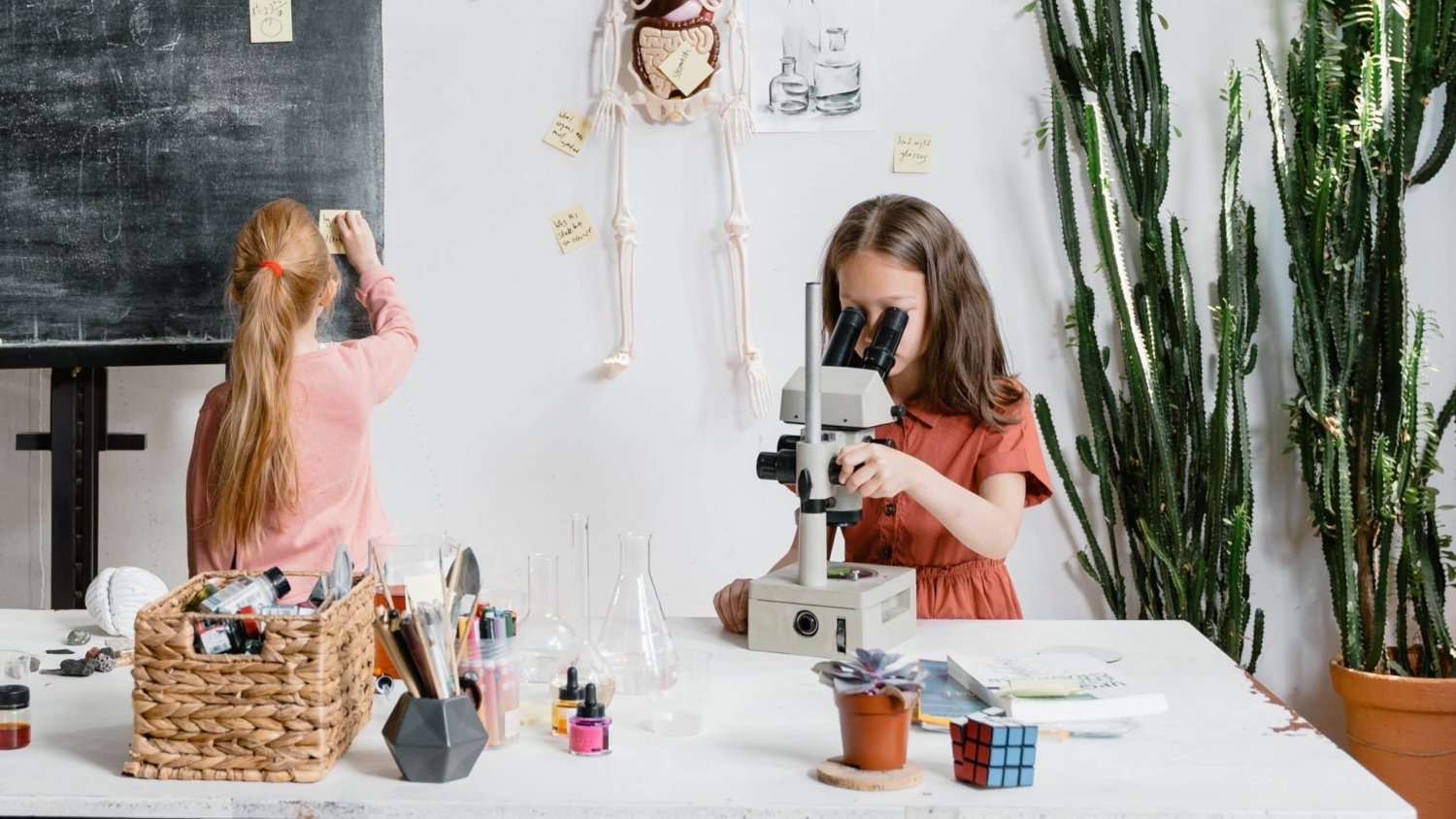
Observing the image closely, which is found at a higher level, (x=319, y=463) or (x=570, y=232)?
(x=570, y=232)

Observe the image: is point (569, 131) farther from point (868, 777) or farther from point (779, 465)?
point (868, 777)

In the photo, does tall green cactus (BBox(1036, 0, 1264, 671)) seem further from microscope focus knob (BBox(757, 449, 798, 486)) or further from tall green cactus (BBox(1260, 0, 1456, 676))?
microscope focus knob (BBox(757, 449, 798, 486))

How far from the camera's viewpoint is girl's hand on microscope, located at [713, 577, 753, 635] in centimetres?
174

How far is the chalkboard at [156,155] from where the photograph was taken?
268cm

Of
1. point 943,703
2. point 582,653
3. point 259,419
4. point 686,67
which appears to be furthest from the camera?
point 686,67

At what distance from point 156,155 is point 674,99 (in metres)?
1.17

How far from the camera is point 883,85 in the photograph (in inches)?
114

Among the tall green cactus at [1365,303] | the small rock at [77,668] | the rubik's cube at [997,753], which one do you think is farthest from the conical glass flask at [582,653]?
the tall green cactus at [1365,303]

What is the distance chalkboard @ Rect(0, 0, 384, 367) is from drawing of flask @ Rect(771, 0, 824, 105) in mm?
959

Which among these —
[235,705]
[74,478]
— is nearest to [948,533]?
[235,705]

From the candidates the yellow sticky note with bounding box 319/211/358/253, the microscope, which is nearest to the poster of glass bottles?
the yellow sticky note with bounding box 319/211/358/253

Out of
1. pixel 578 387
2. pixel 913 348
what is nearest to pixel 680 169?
pixel 578 387

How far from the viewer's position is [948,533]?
2.02 meters

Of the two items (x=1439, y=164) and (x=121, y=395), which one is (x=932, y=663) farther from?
(x=121, y=395)
